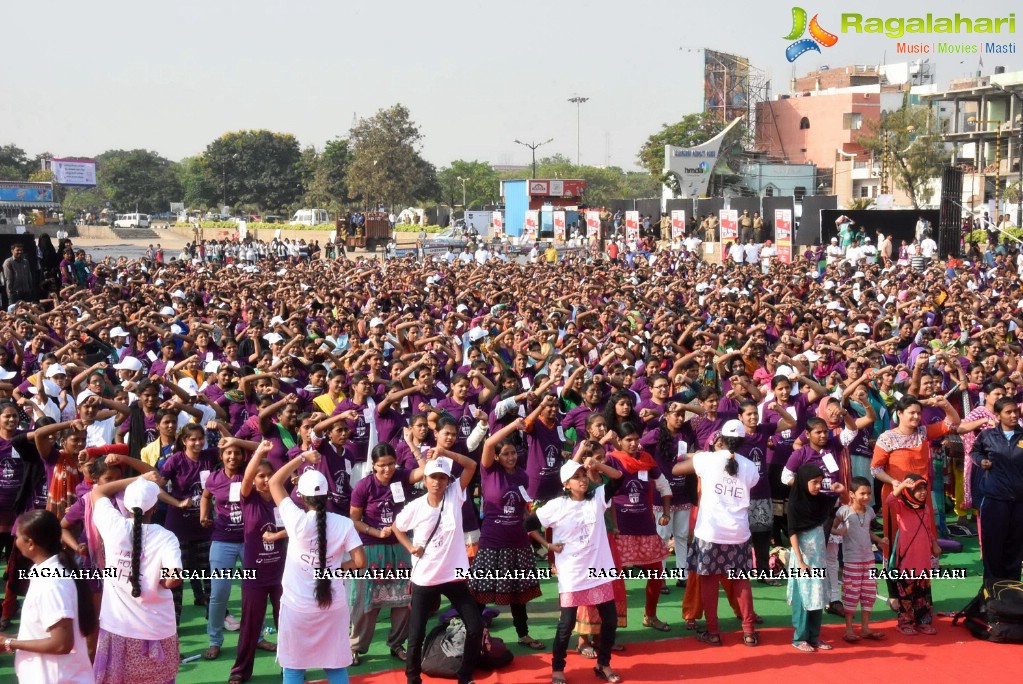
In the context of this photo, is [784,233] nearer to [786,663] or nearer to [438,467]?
[786,663]

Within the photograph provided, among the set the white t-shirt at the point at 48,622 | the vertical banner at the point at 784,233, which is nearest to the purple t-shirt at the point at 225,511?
the white t-shirt at the point at 48,622

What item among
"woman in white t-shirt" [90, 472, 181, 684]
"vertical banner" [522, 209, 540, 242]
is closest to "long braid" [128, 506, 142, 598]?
"woman in white t-shirt" [90, 472, 181, 684]

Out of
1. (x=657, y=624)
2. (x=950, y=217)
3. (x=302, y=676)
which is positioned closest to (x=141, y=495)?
(x=302, y=676)

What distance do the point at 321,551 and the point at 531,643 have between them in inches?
77.0

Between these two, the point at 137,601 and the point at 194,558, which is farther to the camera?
the point at 194,558

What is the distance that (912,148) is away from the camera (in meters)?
45.2

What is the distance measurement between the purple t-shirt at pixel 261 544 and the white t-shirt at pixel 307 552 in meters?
0.63

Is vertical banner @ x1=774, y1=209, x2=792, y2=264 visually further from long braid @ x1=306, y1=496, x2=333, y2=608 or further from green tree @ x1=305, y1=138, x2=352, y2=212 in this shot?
green tree @ x1=305, y1=138, x2=352, y2=212

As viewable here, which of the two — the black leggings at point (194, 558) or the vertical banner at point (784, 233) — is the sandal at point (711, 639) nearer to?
the black leggings at point (194, 558)

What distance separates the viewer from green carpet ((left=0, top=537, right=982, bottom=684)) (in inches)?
260

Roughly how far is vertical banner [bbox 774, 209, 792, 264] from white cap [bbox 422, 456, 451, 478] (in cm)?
2268

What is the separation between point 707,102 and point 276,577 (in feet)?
224

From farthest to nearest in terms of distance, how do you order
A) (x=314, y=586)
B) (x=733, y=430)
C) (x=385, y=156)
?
(x=385, y=156) → (x=733, y=430) → (x=314, y=586)

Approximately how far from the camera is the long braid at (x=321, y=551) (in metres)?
5.48
